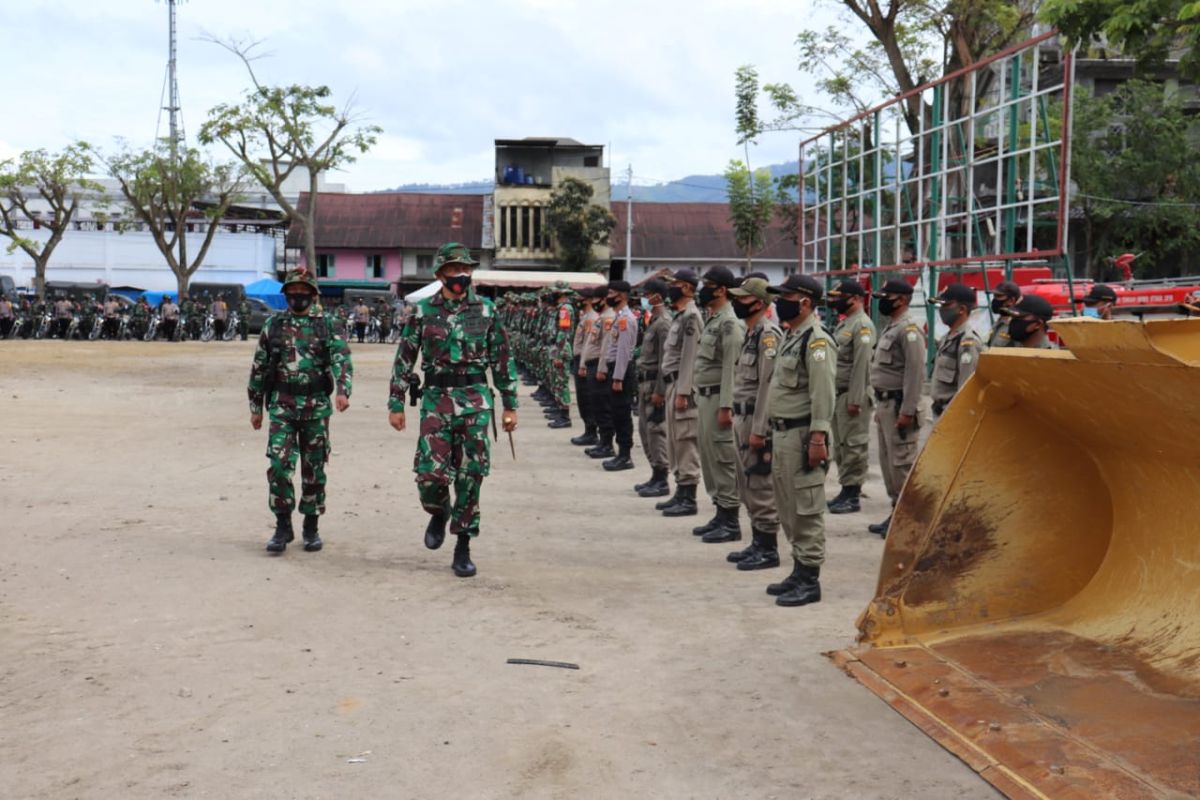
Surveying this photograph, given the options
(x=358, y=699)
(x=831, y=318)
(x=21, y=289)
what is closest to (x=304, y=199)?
(x=21, y=289)

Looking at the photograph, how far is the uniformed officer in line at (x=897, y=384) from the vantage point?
8.84 meters

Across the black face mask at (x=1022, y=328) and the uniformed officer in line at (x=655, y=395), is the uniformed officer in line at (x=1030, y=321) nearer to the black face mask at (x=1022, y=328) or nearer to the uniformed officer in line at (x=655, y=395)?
the black face mask at (x=1022, y=328)

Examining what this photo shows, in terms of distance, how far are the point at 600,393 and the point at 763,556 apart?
19.5ft

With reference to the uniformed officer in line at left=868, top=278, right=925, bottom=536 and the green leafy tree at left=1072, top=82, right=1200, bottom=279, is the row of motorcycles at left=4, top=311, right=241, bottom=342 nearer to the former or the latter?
the green leafy tree at left=1072, top=82, right=1200, bottom=279

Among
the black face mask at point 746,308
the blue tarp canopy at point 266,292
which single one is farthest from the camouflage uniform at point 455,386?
the blue tarp canopy at point 266,292

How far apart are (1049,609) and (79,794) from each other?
3.85 meters

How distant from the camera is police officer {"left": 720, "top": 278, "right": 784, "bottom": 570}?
7.26 m

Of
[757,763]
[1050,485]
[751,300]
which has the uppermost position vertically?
[751,300]

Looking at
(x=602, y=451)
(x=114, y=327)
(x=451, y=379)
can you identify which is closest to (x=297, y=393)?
(x=451, y=379)

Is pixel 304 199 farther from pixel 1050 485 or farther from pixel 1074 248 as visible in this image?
pixel 1050 485

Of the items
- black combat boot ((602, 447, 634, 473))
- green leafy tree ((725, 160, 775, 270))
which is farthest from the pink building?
black combat boot ((602, 447, 634, 473))

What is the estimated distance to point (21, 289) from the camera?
187 ft

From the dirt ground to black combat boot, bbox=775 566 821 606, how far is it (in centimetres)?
10

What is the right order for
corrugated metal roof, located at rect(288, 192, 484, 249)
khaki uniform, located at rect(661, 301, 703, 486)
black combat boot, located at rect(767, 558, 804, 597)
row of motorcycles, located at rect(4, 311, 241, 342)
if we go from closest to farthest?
black combat boot, located at rect(767, 558, 804, 597), khaki uniform, located at rect(661, 301, 703, 486), row of motorcycles, located at rect(4, 311, 241, 342), corrugated metal roof, located at rect(288, 192, 484, 249)
